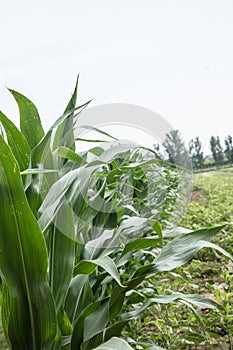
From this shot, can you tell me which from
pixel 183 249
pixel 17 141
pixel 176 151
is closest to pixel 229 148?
pixel 176 151

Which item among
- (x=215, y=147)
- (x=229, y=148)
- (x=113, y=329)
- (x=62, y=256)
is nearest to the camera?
(x=62, y=256)

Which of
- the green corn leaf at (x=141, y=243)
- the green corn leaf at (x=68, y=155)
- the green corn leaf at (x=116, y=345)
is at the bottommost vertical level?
the green corn leaf at (x=116, y=345)

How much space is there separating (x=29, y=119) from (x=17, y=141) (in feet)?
0.22

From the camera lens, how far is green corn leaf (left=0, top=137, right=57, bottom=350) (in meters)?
0.45

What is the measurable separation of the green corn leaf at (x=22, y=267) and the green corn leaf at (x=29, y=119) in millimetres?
285

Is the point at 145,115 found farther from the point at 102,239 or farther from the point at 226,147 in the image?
the point at 226,147

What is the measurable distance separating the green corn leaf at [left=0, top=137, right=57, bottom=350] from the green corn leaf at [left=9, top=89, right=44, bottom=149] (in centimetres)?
28

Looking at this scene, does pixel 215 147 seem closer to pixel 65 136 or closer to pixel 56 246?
pixel 65 136

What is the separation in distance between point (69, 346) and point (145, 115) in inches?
21.7

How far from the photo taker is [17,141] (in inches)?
26.8

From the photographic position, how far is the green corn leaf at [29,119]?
0.70 metres

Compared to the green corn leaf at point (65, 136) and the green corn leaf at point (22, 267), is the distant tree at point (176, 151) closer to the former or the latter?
the green corn leaf at point (65, 136)

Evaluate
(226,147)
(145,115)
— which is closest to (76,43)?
(145,115)

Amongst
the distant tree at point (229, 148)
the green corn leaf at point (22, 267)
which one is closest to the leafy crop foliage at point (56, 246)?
the green corn leaf at point (22, 267)
